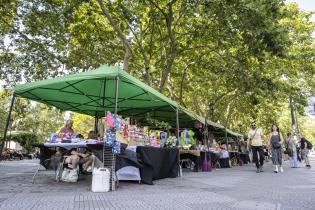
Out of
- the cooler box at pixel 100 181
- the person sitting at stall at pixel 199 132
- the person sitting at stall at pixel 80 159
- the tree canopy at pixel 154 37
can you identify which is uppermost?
the tree canopy at pixel 154 37

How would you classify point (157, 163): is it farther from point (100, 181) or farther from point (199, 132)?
point (199, 132)

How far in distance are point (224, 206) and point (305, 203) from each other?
133 centimetres

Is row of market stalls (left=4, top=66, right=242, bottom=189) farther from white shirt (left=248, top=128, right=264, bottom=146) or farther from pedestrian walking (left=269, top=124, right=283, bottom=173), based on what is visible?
pedestrian walking (left=269, top=124, right=283, bottom=173)

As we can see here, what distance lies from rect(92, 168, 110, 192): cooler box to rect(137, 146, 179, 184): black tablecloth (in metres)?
1.56

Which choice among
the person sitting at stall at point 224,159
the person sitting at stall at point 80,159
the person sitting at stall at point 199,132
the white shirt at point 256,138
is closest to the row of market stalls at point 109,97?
the person sitting at stall at point 80,159

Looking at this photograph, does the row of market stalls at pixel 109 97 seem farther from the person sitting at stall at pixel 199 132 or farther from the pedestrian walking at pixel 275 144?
the pedestrian walking at pixel 275 144

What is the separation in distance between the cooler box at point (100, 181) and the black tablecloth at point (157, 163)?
1.56m

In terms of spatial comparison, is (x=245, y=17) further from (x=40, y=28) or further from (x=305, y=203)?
(x=40, y=28)

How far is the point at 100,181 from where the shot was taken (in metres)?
6.93

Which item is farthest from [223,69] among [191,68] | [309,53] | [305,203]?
[305,203]

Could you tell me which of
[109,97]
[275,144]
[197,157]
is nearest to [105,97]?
[109,97]

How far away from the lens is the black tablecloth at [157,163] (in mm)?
8469

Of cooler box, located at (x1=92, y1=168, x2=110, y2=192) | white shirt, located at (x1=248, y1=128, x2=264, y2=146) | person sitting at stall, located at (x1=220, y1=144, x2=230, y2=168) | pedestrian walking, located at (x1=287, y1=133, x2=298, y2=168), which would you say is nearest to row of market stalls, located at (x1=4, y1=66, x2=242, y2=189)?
cooler box, located at (x1=92, y1=168, x2=110, y2=192)

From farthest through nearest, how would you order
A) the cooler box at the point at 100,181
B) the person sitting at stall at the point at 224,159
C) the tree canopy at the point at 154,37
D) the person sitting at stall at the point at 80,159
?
the person sitting at stall at the point at 224,159
the tree canopy at the point at 154,37
the person sitting at stall at the point at 80,159
the cooler box at the point at 100,181
